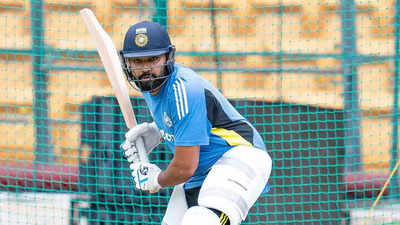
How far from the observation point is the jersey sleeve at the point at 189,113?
3.32 meters

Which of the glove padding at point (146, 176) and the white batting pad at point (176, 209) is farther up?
the glove padding at point (146, 176)

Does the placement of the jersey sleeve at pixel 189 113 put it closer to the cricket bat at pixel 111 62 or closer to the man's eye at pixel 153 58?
the man's eye at pixel 153 58

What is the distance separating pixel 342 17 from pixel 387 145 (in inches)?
46.3

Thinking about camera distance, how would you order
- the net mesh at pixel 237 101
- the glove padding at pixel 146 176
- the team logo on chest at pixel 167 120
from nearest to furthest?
the team logo on chest at pixel 167 120 → the glove padding at pixel 146 176 → the net mesh at pixel 237 101

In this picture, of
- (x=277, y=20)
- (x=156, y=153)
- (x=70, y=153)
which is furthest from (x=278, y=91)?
(x=70, y=153)

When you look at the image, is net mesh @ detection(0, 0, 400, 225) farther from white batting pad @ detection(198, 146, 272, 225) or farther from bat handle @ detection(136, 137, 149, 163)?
white batting pad @ detection(198, 146, 272, 225)

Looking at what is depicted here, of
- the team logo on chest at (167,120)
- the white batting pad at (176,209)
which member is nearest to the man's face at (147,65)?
the team logo on chest at (167,120)

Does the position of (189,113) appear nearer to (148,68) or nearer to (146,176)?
(148,68)

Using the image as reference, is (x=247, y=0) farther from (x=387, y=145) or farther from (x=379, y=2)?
(x=387, y=145)

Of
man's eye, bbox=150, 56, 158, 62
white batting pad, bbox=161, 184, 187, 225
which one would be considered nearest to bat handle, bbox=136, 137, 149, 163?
white batting pad, bbox=161, 184, 187, 225

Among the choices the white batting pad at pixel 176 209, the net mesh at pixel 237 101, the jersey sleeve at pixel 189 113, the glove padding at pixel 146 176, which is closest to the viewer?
the jersey sleeve at pixel 189 113

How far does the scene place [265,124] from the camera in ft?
17.6

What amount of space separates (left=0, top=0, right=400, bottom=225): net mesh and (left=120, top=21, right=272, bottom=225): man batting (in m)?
1.75

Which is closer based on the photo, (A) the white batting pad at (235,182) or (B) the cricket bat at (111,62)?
(A) the white batting pad at (235,182)
